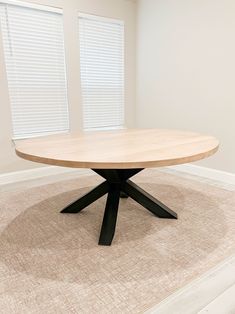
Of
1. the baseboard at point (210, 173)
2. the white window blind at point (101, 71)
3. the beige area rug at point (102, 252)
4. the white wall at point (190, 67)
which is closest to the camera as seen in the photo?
the beige area rug at point (102, 252)

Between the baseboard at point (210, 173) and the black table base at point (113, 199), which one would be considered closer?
the black table base at point (113, 199)

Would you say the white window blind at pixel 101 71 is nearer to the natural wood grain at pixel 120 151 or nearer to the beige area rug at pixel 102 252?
the beige area rug at pixel 102 252

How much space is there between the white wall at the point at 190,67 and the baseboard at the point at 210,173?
0.06 meters

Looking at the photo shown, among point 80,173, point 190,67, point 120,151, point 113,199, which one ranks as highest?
point 190,67

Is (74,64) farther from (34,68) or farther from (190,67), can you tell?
(190,67)

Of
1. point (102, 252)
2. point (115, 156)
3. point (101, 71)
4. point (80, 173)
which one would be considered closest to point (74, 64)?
point (101, 71)

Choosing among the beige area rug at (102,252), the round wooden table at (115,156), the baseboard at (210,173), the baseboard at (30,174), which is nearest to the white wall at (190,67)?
the baseboard at (210,173)

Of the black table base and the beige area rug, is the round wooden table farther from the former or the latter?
the beige area rug

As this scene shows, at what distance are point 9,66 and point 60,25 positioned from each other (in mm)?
750

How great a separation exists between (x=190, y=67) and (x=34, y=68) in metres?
1.71

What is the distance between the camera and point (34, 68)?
9.23ft

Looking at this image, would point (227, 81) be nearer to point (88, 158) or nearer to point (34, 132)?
point (88, 158)

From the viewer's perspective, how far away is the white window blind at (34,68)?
8.68ft

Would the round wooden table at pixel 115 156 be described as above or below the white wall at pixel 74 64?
below
